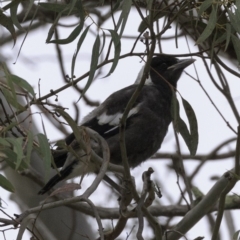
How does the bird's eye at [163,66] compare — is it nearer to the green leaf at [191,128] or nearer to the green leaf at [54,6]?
the green leaf at [191,128]

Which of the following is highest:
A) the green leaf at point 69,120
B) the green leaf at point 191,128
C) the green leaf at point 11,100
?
the green leaf at point 191,128

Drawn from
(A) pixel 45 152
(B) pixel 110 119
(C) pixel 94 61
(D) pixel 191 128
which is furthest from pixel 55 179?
(A) pixel 45 152

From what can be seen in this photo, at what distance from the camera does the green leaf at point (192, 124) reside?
2.67m

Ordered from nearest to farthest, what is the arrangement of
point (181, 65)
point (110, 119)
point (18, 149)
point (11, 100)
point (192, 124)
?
1. point (18, 149)
2. point (11, 100)
3. point (192, 124)
4. point (110, 119)
5. point (181, 65)

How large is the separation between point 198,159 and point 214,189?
189cm

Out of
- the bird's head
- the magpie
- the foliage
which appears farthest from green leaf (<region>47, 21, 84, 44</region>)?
the bird's head

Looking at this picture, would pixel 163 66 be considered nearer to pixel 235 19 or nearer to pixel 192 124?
pixel 192 124

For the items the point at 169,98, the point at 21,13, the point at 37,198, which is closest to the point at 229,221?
the point at 169,98

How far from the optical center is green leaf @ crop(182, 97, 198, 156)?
105 inches

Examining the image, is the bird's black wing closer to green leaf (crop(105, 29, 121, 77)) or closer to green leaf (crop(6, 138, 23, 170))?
green leaf (crop(105, 29, 121, 77))

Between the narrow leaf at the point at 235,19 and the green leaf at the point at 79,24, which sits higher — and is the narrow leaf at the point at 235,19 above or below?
below

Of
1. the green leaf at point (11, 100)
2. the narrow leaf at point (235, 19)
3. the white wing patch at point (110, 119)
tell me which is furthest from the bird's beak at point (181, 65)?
the green leaf at point (11, 100)

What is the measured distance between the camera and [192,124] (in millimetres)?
2691

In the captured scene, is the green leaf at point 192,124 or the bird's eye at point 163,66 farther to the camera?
the bird's eye at point 163,66
